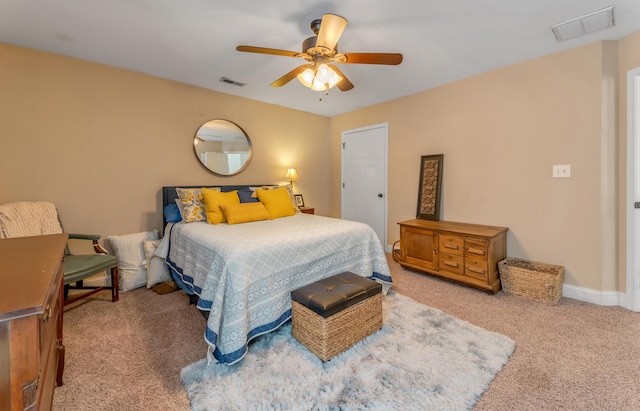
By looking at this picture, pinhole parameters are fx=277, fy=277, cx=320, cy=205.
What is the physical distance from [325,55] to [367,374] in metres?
2.20

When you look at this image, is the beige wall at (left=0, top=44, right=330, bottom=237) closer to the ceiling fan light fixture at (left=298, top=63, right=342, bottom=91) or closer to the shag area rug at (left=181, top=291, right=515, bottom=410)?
the ceiling fan light fixture at (left=298, top=63, right=342, bottom=91)

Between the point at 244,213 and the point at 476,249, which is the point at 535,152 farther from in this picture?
the point at 244,213

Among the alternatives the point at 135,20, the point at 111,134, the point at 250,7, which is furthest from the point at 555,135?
the point at 111,134

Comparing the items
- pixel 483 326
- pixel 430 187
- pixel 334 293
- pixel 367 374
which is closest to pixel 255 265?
pixel 334 293

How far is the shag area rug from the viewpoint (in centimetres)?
146

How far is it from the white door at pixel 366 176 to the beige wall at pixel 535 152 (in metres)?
0.63

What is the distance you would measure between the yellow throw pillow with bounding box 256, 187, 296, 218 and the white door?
5.46 feet

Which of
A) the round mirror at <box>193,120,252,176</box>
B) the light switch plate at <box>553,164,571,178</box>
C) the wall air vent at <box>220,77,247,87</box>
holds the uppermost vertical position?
the wall air vent at <box>220,77,247,87</box>

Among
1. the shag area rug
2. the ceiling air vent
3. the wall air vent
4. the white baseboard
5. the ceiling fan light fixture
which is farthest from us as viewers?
the wall air vent

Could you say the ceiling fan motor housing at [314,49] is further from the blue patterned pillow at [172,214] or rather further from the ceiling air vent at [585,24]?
the blue patterned pillow at [172,214]

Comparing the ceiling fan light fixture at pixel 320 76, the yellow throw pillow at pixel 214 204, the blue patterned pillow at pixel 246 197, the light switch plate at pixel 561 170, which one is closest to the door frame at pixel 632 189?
Answer: the light switch plate at pixel 561 170

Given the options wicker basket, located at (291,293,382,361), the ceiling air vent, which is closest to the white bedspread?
wicker basket, located at (291,293,382,361)

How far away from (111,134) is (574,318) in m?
4.81

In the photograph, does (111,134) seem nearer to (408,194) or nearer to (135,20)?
(135,20)
